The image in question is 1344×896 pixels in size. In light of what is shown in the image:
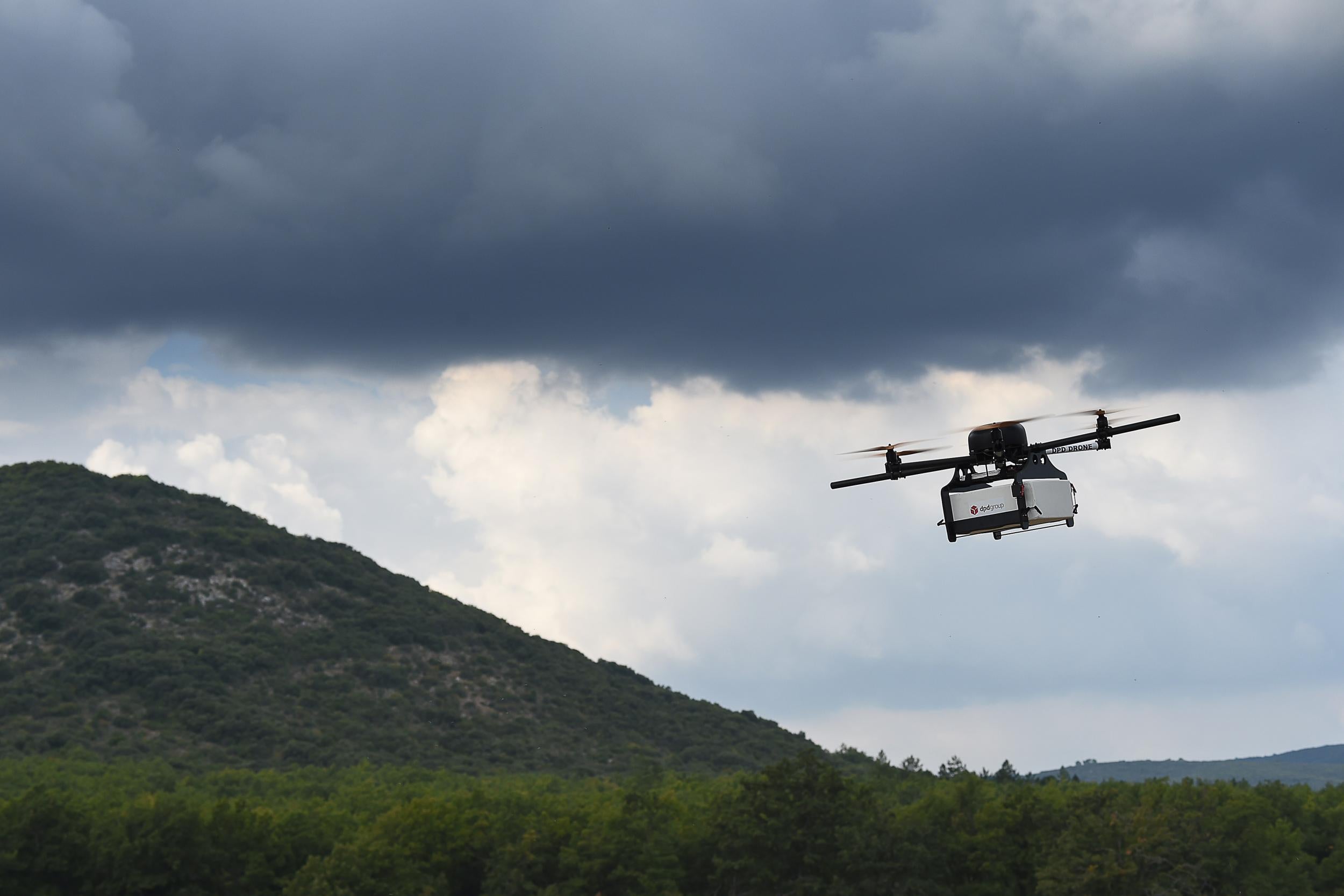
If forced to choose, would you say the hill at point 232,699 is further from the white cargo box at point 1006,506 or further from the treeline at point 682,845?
the white cargo box at point 1006,506

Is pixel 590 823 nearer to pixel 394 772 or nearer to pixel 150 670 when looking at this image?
pixel 394 772

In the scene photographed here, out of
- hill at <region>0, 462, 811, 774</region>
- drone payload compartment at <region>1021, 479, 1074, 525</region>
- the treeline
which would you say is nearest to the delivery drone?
drone payload compartment at <region>1021, 479, 1074, 525</region>

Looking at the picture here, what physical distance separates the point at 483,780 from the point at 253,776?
19.9 meters

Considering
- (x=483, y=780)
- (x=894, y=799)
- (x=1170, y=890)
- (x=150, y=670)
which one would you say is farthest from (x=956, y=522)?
(x=150, y=670)

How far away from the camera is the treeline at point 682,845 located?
83.4m

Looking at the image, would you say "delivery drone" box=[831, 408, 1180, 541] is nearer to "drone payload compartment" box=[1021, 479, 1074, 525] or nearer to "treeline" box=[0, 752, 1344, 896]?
"drone payload compartment" box=[1021, 479, 1074, 525]

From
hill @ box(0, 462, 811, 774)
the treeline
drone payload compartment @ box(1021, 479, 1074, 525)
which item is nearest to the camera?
drone payload compartment @ box(1021, 479, 1074, 525)

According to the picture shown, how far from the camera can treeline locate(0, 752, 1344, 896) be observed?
83.4 meters

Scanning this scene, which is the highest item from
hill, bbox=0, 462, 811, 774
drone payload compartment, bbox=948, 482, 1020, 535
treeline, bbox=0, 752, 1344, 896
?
hill, bbox=0, 462, 811, 774

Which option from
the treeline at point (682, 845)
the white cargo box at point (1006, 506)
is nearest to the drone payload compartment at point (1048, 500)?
the white cargo box at point (1006, 506)

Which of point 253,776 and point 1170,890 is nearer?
point 1170,890

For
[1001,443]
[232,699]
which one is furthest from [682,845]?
[232,699]

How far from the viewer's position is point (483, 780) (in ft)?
441

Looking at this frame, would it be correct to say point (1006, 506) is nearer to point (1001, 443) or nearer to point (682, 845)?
point (1001, 443)
